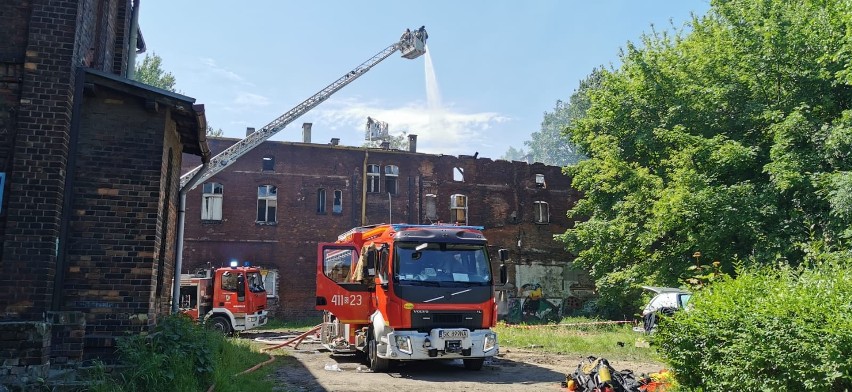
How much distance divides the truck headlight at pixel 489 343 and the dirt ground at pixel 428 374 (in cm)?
51

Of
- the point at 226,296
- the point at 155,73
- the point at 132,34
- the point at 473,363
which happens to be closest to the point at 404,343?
the point at 473,363

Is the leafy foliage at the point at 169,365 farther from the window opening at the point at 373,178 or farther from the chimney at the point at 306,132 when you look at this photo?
the chimney at the point at 306,132

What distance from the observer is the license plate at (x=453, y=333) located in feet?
37.8

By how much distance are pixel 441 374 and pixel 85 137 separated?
7.29 meters

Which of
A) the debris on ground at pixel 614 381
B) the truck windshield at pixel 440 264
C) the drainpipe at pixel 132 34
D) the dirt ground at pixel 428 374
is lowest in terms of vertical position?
the dirt ground at pixel 428 374

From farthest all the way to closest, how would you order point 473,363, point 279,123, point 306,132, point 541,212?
point 541,212 < point 306,132 < point 279,123 < point 473,363

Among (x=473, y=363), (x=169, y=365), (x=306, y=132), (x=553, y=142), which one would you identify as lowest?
(x=473, y=363)

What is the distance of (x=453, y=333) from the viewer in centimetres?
1156

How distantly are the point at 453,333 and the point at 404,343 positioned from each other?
0.89 metres

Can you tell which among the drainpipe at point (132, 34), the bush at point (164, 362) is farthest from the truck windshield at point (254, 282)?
the bush at point (164, 362)

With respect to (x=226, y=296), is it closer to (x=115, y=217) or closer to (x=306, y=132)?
(x=115, y=217)

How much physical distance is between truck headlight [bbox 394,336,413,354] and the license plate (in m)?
0.57

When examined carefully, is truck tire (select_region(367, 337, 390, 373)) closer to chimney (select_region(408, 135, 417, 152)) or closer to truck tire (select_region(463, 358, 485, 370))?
truck tire (select_region(463, 358, 485, 370))

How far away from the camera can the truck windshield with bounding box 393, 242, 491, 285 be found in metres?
11.8
